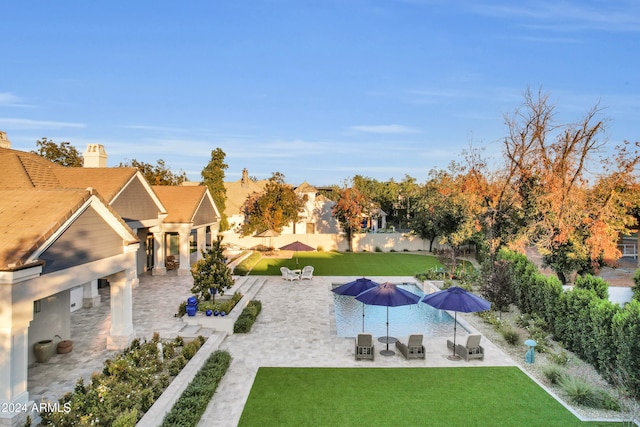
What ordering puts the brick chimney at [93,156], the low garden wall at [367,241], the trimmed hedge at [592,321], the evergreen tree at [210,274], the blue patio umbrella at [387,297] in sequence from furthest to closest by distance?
the low garden wall at [367,241] → the brick chimney at [93,156] → the evergreen tree at [210,274] → the blue patio umbrella at [387,297] → the trimmed hedge at [592,321]

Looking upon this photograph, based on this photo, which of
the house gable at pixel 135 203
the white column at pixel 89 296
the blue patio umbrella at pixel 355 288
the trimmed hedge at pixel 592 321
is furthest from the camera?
the house gable at pixel 135 203

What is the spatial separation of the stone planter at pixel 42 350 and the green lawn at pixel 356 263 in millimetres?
Result: 18295

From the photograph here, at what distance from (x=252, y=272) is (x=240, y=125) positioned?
46.3 ft

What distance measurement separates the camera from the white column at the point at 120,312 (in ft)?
42.9

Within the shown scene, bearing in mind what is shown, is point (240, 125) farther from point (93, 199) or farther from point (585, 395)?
point (585, 395)

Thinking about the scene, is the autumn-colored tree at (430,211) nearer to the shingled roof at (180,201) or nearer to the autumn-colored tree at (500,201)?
the autumn-colored tree at (500,201)

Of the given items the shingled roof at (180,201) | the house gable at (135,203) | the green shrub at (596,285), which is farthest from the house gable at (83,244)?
the green shrub at (596,285)

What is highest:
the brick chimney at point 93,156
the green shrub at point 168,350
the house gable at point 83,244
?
the brick chimney at point 93,156

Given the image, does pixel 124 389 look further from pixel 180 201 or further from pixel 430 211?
pixel 430 211

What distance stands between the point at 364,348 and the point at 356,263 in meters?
22.4

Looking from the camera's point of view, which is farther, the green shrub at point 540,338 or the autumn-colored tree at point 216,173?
the autumn-colored tree at point 216,173

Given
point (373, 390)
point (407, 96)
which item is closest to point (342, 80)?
point (407, 96)

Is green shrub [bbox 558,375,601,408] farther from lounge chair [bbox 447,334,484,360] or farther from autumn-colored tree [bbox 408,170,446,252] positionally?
autumn-colored tree [bbox 408,170,446,252]

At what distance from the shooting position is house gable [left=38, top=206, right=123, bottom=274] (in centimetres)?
966
